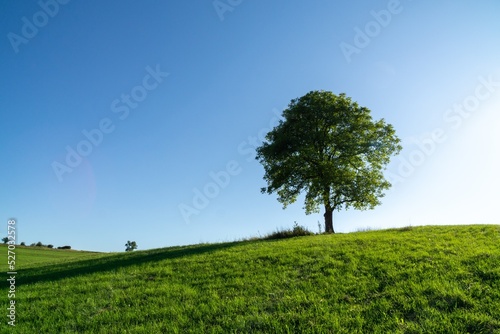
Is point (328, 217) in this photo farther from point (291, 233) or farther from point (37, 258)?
point (37, 258)

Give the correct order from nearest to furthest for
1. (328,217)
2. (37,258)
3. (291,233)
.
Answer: (291,233) < (328,217) < (37,258)

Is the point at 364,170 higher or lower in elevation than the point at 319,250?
higher

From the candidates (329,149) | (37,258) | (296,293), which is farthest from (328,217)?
(37,258)

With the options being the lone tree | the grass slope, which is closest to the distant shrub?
the lone tree

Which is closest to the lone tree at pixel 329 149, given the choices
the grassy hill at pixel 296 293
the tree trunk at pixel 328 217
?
the tree trunk at pixel 328 217

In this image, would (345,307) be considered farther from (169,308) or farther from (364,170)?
(364,170)

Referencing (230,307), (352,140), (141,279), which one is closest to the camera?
(230,307)

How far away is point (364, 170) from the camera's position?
3488cm

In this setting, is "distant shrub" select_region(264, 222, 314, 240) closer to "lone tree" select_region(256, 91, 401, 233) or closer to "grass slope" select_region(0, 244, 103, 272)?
"lone tree" select_region(256, 91, 401, 233)

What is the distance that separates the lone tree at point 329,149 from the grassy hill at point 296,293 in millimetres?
Result: 16639

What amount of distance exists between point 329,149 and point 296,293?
26035 mm

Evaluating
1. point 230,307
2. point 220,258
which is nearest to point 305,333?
point 230,307

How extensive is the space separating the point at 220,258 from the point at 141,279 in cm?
420

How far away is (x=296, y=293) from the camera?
10.6 meters
